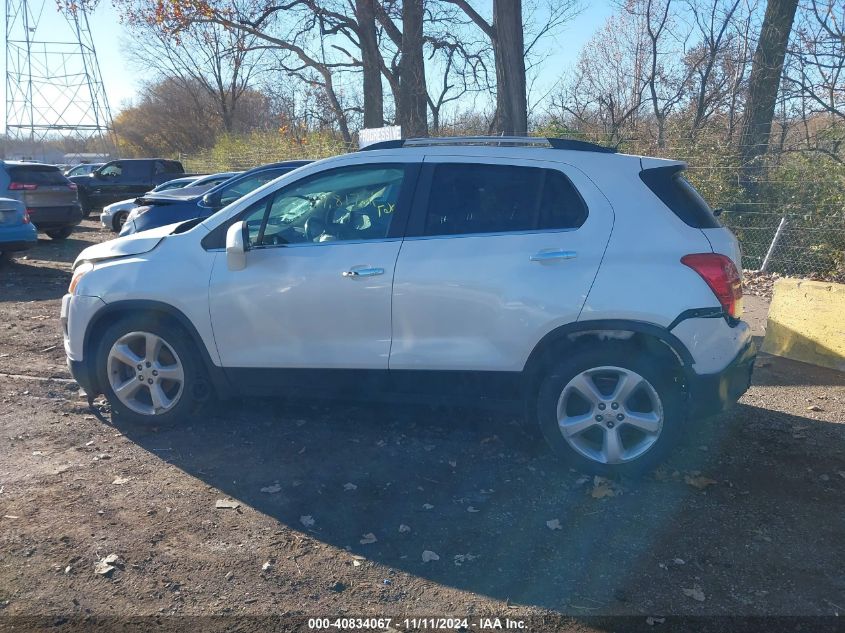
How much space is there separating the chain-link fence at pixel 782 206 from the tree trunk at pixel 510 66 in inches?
100

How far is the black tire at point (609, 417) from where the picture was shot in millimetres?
4406

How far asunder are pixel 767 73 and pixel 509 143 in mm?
10727

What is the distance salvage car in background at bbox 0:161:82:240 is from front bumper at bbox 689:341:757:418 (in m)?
13.8

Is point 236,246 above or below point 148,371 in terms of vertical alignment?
above

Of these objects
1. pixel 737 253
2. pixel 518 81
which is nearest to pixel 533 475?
pixel 737 253

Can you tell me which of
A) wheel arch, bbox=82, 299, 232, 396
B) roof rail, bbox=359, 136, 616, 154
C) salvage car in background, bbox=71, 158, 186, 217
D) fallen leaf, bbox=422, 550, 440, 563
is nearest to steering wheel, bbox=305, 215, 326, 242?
roof rail, bbox=359, 136, 616, 154

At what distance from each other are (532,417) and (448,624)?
174 centimetres

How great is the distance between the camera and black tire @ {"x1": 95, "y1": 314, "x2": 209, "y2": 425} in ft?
16.9

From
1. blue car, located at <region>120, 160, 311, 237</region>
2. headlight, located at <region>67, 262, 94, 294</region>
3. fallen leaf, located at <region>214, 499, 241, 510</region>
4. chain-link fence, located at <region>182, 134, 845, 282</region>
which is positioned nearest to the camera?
fallen leaf, located at <region>214, 499, 241, 510</region>

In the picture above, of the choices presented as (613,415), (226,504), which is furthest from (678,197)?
(226,504)

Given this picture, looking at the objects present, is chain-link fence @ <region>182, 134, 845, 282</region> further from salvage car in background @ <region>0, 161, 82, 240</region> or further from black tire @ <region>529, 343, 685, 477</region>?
salvage car in background @ <region>0, 161, 82, 240</region>

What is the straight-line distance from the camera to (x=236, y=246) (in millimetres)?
4797

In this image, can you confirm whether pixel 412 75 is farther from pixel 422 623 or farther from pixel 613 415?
pixel 422 623

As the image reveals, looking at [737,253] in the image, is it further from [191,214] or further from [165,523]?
[191,214]
